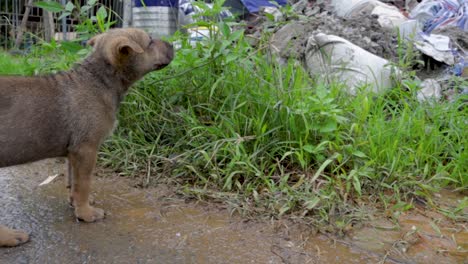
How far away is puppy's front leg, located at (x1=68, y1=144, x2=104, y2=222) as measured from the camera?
2.96 metres

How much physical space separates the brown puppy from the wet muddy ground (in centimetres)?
16

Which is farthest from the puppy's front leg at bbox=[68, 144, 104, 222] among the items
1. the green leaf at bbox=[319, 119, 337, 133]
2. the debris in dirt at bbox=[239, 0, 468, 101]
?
the debris in dirt at bbox=[239, 0, 468, 101]

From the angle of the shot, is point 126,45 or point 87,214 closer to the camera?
point 87,214

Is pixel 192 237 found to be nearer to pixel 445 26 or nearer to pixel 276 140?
pixel 276 140

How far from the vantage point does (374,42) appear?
18.4 feet

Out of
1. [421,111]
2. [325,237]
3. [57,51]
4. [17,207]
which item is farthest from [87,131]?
[421,111]

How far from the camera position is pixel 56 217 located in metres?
3.02

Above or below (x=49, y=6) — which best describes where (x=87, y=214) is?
below

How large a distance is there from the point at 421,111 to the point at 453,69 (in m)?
1.42

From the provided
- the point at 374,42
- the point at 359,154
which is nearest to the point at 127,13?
the point at 374,42

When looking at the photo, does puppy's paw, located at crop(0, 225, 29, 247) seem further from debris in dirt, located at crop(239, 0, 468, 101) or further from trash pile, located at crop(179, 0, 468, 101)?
debris in dirt, located at crop(239, 0, 468, 101)

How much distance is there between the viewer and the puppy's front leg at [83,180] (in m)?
2.96

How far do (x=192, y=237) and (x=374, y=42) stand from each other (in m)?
3.74

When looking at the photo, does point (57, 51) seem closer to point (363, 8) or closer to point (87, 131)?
point (87, 131)
